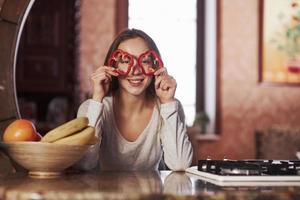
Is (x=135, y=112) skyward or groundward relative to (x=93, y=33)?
groundward

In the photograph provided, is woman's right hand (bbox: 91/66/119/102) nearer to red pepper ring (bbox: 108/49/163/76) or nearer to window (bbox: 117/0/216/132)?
red pepper ring (bbox: 108/49/163/76)

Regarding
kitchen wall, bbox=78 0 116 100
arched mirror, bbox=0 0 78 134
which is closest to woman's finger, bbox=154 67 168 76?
arched mirror, bbox=0 0 78 134

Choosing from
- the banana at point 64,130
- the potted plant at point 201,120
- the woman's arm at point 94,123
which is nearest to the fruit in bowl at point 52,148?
the banana at point 64,130

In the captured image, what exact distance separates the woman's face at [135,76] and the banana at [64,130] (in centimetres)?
36

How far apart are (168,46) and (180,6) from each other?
0.42 metres

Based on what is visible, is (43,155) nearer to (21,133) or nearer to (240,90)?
(21,133)

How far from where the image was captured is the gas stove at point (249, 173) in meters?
1.21

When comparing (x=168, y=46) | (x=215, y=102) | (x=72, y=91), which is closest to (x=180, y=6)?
(x=168, y=46)

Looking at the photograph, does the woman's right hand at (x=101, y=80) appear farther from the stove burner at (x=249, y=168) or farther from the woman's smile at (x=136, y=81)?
the stove burner at (x=249, y=168)

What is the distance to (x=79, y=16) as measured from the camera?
4.70 m

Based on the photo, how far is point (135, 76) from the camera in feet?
5.27

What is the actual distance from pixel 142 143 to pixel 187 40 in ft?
12.1

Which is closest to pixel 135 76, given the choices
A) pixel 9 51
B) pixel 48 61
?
pixel 9 51

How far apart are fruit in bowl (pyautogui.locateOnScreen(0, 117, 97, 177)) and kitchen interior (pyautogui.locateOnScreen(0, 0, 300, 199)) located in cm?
256
